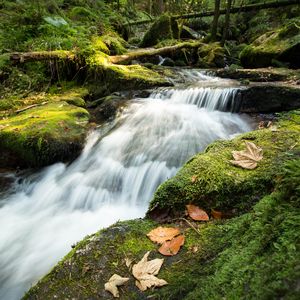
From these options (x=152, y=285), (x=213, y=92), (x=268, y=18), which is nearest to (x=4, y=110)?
(x=213, y=92)

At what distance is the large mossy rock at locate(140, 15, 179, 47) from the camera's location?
49.7ft

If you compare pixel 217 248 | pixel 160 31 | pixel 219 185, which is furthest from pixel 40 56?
pixel 160 31

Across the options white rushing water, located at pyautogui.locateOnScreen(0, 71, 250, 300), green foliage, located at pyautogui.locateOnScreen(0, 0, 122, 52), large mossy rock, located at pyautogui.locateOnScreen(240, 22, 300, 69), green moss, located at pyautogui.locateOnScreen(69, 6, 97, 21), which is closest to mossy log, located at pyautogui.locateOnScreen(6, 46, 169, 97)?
green foliage, located at pyautogui.locateOnScreen(0, 0, 122, 52)

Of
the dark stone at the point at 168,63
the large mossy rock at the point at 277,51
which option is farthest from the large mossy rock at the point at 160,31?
the large mossy rock at the point at 277,51

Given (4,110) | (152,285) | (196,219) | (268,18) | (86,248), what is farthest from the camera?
(268,18)

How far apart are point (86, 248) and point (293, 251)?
A: 1.40m

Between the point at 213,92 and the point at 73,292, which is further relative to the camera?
the point at 213,92

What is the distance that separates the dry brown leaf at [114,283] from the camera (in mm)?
1810

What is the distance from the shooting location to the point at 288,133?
312cm

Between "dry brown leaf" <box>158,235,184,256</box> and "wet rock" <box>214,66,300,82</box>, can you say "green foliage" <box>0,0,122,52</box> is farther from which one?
"dry brown leaf" <box>158,235,184,256</box>

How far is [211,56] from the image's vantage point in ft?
40.9

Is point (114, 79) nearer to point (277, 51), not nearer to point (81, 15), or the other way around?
point (277, 51)

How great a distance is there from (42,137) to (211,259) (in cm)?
453

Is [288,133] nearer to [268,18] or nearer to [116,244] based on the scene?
[116,244]
